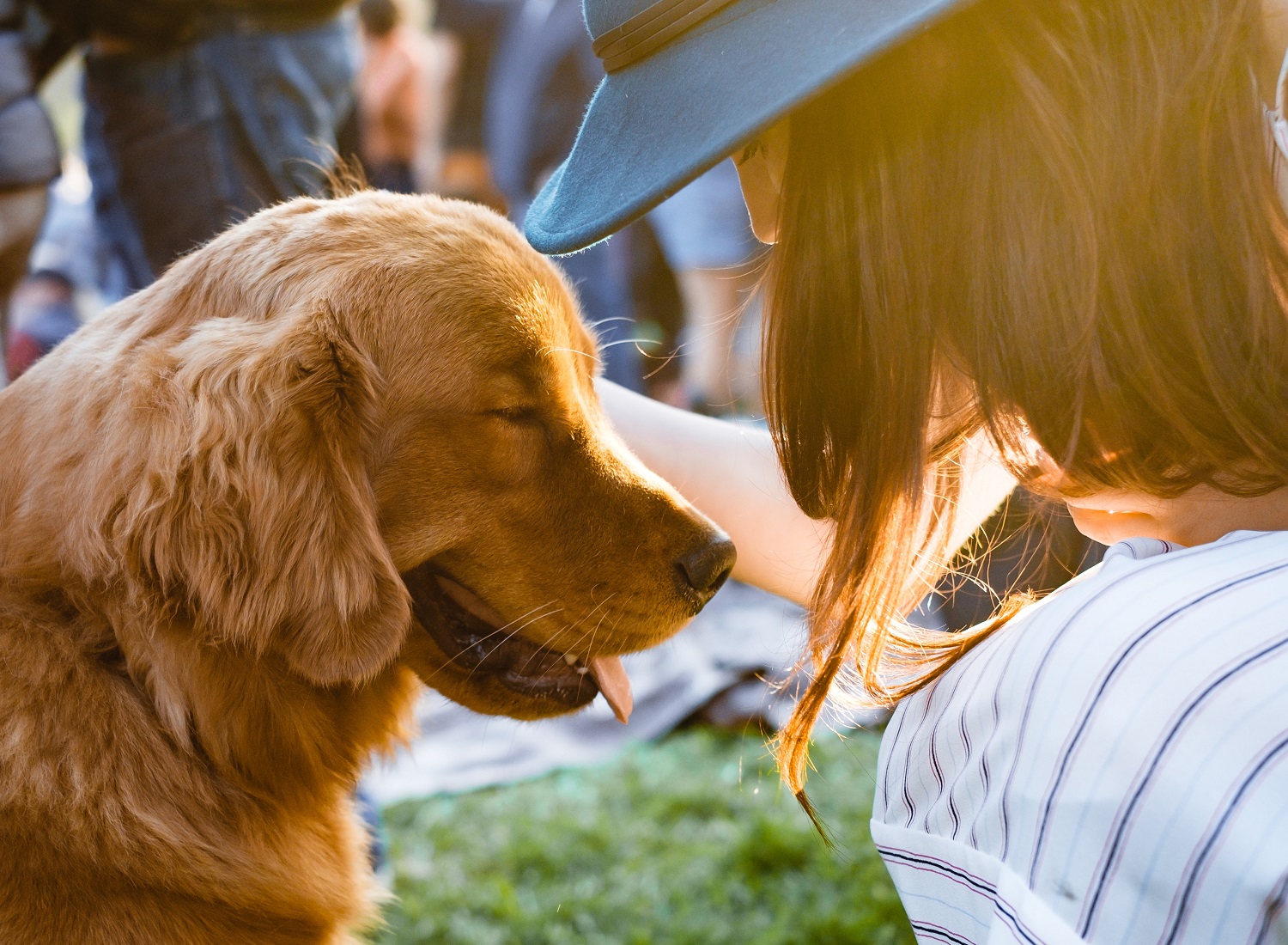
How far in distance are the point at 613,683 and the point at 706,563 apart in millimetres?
352

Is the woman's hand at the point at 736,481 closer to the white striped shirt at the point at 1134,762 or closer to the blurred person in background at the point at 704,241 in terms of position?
the white striped shirt at the point at 1134,762

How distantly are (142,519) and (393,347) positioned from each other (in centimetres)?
52

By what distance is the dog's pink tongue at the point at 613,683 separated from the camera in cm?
212

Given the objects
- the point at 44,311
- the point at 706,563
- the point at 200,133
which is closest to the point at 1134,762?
the point at 706,563

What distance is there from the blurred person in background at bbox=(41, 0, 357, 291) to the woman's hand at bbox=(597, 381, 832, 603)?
1.53 m

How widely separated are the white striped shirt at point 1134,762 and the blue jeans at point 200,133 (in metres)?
2.66

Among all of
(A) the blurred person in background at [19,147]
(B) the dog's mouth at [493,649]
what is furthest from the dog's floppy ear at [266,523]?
(A) the blurred person in background at [19,147]

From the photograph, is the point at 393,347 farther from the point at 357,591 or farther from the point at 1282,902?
the point at 1282,902

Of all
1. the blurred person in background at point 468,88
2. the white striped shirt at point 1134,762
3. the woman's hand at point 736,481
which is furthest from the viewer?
the blurred person in background at point 468,88

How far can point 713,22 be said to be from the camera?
122 centimetres

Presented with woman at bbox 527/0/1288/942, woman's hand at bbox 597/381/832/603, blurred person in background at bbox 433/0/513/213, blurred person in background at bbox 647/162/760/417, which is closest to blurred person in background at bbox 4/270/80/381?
blurred person in background at bbox 433/0/513/213

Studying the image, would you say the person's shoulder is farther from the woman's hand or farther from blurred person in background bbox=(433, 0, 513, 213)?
blurred person in background bbox=(433, 0, 513, 213)

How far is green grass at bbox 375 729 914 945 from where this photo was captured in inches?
110

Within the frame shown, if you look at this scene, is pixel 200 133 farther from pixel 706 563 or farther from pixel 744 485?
pixel 706 563
